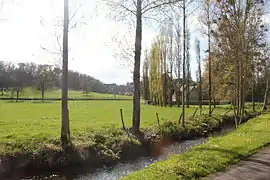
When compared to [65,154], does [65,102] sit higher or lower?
higher

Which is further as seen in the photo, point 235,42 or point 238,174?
point 235,42

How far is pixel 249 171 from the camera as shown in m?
8.54

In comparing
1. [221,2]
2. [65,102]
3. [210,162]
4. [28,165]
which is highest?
[221,2]

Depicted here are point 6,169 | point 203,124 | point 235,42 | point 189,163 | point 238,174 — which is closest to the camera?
point 238,174

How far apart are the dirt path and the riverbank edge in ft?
20.6

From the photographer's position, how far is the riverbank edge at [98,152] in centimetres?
1207

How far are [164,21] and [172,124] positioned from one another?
8258 mm

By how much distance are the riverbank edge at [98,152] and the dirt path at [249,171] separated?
20.6 feet

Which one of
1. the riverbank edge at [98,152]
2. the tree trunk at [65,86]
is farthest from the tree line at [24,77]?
the tree trunk at [65,86]

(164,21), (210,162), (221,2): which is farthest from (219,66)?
(210,162)

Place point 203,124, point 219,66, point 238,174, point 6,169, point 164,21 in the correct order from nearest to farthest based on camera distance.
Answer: point 238,174 → point 6,169 → point 164,21 → point 203,124 → point 219,66

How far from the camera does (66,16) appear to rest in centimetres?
1450

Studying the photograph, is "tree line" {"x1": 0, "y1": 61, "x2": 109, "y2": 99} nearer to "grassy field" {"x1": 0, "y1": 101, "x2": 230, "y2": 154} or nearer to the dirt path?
"grassy field" {"x1": 0, "y1": 101, "x2": 230, "y2": 154}

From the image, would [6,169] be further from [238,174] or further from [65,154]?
[238,174]
